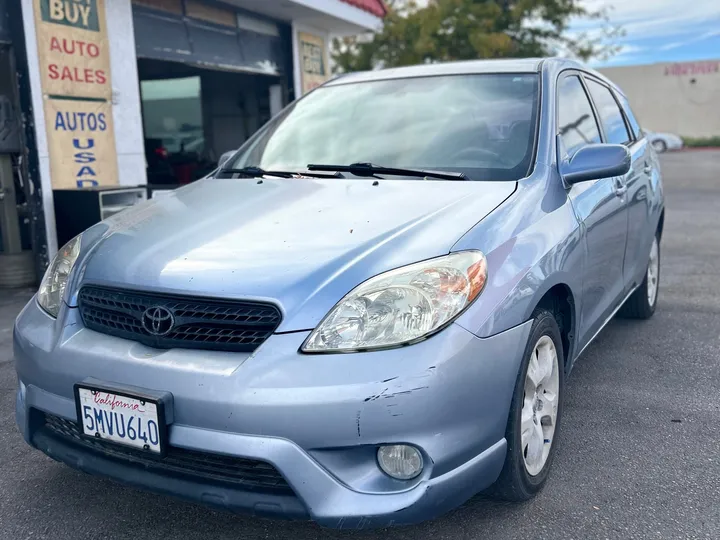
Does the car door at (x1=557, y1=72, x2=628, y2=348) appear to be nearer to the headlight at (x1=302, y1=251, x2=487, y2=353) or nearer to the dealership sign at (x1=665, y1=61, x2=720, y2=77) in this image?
the headlight at (x1=302, y1=251, x2=487, y2=353)

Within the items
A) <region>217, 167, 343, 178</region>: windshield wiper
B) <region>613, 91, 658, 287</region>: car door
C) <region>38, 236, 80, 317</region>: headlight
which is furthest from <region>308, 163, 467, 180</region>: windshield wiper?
<region>613, 91, 658, 287</region>: car door

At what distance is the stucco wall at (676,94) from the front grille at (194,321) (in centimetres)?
3955

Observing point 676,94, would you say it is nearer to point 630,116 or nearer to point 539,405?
point 630,116

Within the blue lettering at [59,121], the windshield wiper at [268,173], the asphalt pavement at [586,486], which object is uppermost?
the blue lettering at [59,121]

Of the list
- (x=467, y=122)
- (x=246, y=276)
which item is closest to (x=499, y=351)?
(x=246, y=276)

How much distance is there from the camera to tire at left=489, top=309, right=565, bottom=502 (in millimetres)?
2312

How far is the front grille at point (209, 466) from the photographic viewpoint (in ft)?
6.79

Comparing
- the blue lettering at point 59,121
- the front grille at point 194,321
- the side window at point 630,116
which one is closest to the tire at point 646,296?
the side window at point 630,116

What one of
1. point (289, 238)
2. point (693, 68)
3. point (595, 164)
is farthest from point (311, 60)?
point (693, 68)

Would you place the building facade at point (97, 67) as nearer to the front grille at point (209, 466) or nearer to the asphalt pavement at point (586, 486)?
the asphalt pavement at point (586, 486)

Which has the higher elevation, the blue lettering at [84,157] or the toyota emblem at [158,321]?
the blue lettering at [84,157]

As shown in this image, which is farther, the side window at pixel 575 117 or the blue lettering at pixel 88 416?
the side window at pixel 575 117

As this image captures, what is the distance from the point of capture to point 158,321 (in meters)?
2.21

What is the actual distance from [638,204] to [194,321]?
279 cm
